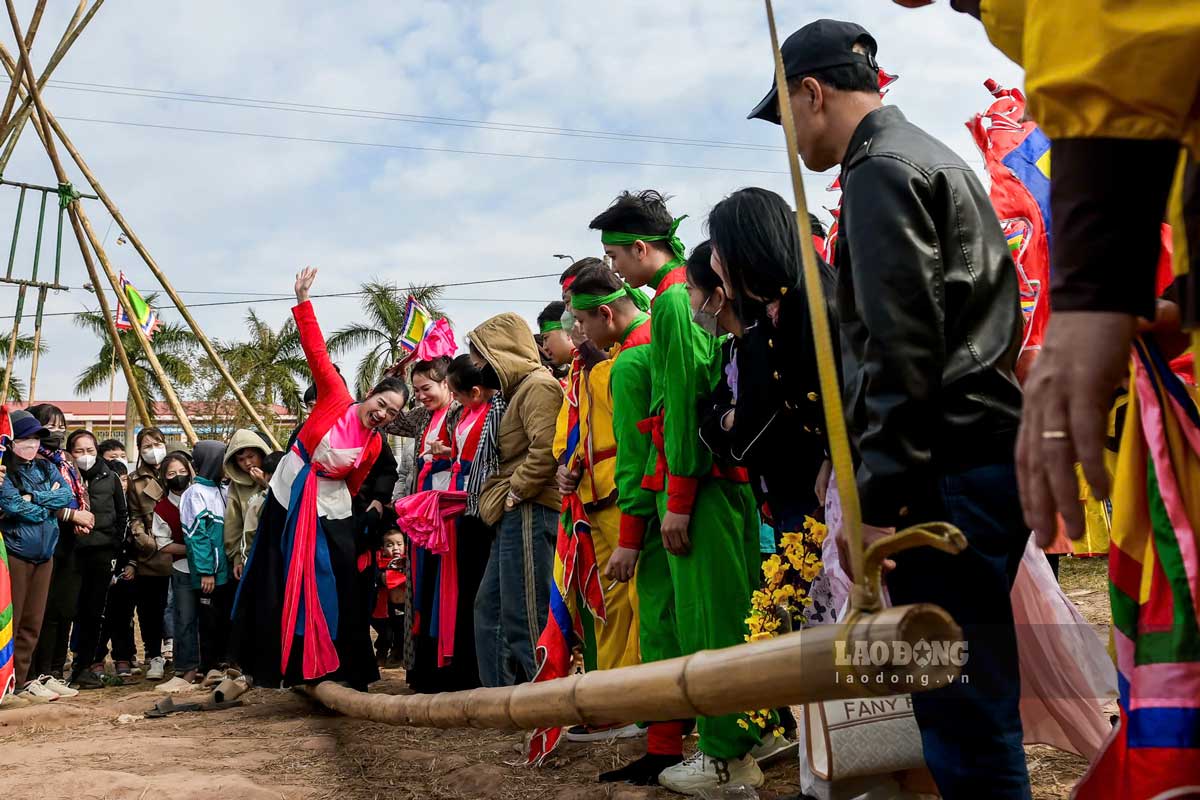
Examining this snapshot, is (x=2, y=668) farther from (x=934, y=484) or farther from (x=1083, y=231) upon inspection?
(x=1083, y=231)

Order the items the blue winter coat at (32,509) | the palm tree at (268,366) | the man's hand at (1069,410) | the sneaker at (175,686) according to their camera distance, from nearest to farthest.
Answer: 1. the man's hand at (1069,410)
2. the blue winter coat at (32,509)
3. the sneaker at (175,686)
4. the palm tree at (268,366)

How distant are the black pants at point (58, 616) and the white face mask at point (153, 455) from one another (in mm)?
1021

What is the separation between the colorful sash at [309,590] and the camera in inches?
209

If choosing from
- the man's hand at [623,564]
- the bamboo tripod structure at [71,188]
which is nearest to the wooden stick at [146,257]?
the bamboo tripod structure at [71,188]

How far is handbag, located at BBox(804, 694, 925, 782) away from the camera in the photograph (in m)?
2.40

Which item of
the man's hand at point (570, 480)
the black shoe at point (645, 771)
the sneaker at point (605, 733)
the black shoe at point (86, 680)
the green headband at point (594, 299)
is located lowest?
the black shoe at point (86, 680)

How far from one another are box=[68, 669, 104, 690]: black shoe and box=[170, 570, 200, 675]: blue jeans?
0.57 metres

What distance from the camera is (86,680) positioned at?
24.8 feet

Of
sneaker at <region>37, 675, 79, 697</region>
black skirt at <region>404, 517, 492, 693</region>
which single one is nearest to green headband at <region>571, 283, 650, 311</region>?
black skirt at <region>404, 517, 492, 693</region>

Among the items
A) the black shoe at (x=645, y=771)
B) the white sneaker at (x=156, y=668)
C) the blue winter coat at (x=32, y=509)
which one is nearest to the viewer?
the black shoe at (x=645, y=771)

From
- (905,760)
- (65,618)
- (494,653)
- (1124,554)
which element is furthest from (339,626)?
(1124,554)

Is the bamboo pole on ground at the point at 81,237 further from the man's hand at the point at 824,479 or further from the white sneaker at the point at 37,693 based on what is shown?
the man's hand at the point at 824,479

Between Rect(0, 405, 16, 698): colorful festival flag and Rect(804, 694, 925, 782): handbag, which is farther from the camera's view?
Rect(0, 405, 16, 698): colorful festival flag

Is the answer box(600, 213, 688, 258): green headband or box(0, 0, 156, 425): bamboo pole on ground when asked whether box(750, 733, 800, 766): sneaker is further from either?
box(0, 0, 156, 425): bamboo pole on ground
